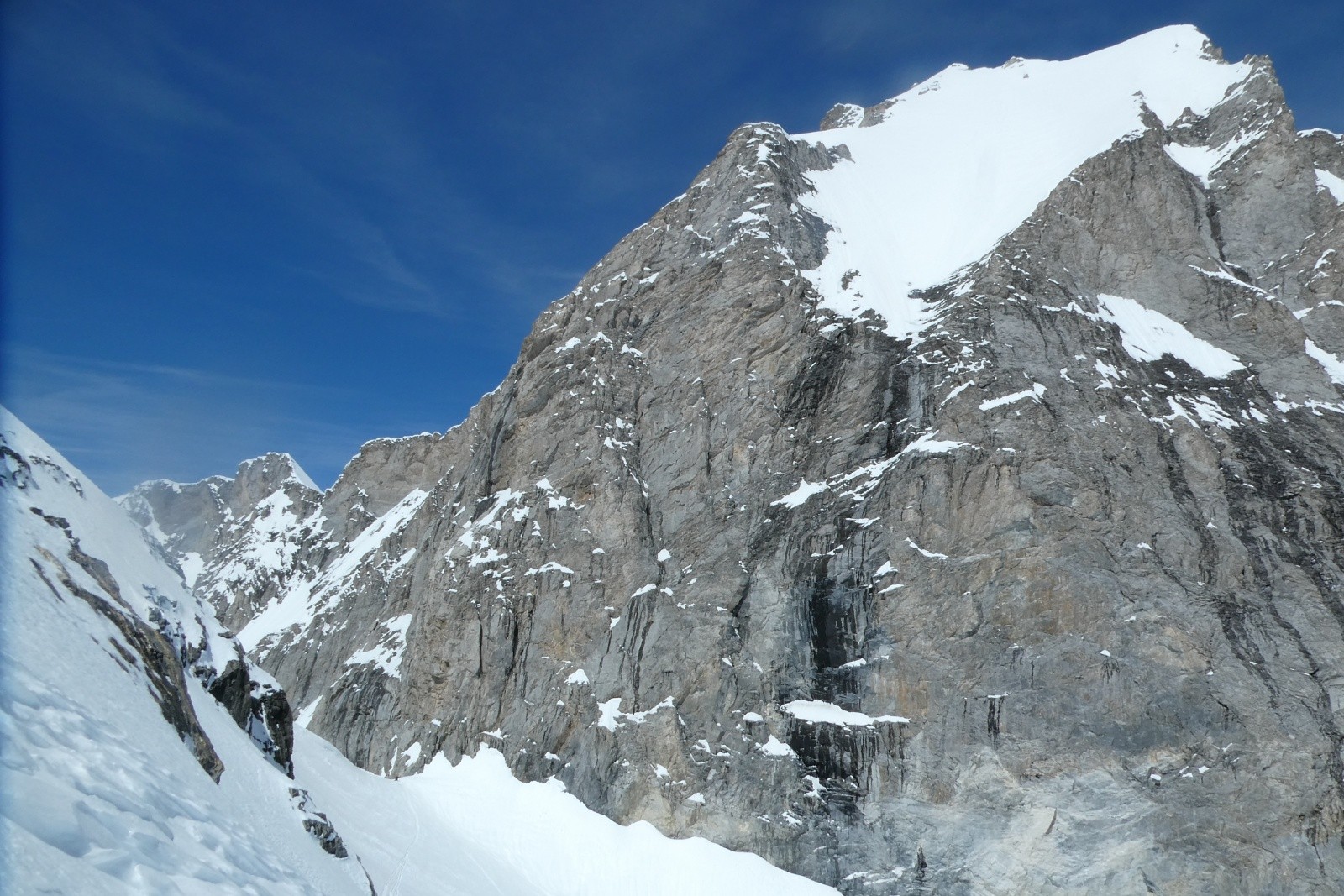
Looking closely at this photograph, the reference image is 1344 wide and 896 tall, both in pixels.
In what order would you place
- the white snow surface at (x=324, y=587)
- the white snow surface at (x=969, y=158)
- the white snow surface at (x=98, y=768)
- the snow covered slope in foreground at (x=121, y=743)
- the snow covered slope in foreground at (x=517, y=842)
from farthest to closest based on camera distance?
the white snow surface at (x=324, y=587) → the white snow surface at (x=969, y=158) → the snow covered slope in foreground at (x=517, y=842) → the snow covered slope in foreground at (x=121, y=743) → the white snow surface at (x=98, y=768)

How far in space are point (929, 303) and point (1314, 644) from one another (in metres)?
23.0

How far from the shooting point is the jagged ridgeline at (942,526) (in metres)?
32.1

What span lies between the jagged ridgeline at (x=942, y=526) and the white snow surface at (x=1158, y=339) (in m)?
0.23

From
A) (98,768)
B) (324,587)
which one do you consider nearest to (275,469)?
(324,587)

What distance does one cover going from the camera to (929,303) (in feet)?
150

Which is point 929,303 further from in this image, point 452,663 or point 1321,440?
point 452,663

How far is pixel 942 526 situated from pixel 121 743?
3394 cm

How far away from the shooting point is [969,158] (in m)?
59.9

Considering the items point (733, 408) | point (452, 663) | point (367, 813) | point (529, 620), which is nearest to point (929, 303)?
point (733, 408)

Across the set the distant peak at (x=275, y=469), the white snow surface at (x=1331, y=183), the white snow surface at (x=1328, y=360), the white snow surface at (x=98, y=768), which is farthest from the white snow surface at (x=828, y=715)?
the distant peak at (x=275, y=469)

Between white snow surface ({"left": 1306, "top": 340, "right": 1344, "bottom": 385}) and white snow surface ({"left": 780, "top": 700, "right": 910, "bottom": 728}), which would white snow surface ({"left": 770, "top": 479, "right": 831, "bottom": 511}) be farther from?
white snow surface ({"left": 1306, "top": 340, "right": 1344, "bottom": 385})

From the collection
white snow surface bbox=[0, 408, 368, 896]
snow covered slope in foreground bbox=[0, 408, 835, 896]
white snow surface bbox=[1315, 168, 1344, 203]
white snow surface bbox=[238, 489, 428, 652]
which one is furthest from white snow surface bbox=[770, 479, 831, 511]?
white snow surface bbox=[238, 489, 428, 652]

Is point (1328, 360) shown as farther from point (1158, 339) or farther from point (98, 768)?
point (98, 768)

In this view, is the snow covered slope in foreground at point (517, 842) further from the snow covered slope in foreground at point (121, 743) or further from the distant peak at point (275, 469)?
the distant peak at point (275, 469)
